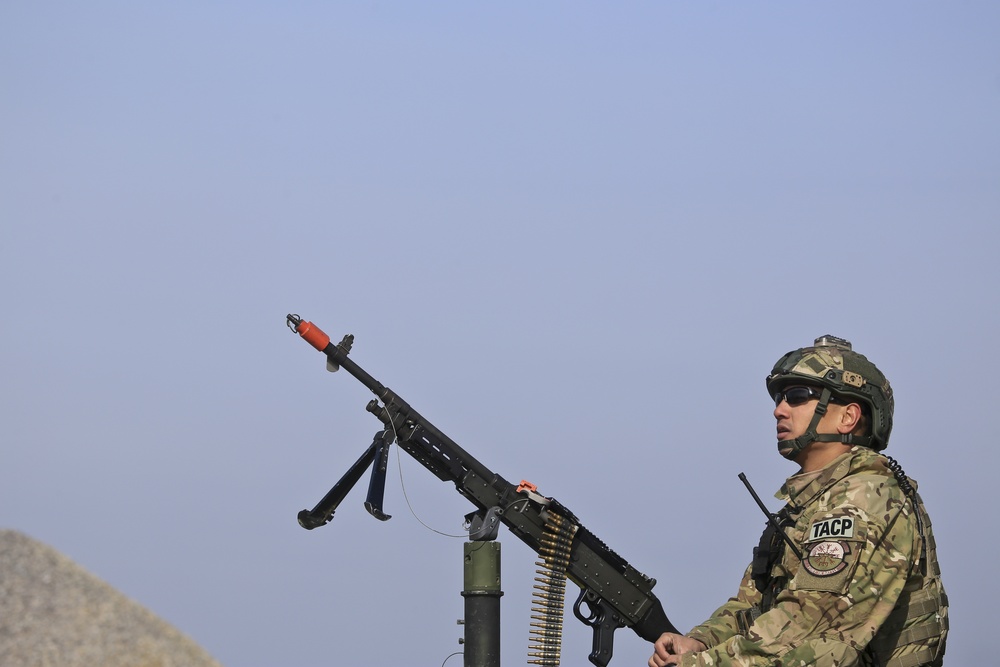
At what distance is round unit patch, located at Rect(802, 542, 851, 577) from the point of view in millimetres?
8126

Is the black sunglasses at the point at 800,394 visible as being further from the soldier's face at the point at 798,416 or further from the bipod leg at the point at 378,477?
the bipod leg at the point at 378,477

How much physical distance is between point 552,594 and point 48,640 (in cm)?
533

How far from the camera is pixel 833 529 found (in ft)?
27.2

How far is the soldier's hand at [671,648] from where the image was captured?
9.27m

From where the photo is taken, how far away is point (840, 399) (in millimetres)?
9055

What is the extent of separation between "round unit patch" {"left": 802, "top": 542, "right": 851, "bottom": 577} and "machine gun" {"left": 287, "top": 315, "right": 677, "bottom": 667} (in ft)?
10.9

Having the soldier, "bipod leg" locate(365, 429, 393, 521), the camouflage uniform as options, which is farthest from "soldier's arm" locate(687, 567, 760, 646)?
"bipod leg" locate(365, 429, 393, 521)

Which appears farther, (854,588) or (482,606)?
(482,606)

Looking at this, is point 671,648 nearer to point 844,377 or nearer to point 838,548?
point 838,548

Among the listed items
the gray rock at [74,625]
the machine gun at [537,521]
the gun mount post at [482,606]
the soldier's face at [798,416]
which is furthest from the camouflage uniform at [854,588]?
the gray rock at [74,625]

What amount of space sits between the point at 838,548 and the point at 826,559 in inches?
4.3

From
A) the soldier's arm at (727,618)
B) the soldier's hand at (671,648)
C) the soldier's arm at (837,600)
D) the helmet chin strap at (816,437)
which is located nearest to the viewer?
the soldier's arm at (837,600)

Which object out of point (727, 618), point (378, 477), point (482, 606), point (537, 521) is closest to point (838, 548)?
point (727, 618)

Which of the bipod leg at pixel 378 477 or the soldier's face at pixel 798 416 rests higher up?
the soldier's face at pixel 798 416
